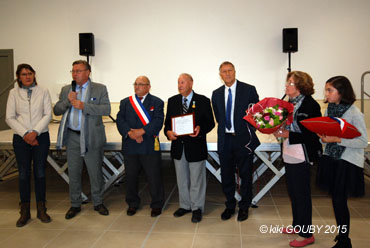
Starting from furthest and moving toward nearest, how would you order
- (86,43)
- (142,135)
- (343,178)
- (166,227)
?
(86,43) < (142,135) < (166,227) < (343,178)

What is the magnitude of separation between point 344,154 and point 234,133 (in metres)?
0.98

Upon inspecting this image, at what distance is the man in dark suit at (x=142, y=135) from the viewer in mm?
3066

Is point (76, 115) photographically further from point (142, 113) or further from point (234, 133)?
point (234, 133)

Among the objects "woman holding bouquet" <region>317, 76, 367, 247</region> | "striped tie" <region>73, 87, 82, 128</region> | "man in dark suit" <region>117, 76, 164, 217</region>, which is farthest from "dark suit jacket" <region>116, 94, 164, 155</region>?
"woman holding bouquet" <region>317, 76, 367, 247</region>

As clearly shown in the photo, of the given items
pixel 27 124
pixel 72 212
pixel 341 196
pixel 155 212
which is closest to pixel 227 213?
pixel 155 212

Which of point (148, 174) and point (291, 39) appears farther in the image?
point (291, 39)

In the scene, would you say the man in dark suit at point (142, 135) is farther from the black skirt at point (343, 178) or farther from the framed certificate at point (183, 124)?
the black skirt at point (343, 178)

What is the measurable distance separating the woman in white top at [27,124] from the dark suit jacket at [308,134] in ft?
7.57

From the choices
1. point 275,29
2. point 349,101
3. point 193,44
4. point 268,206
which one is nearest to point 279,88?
point 275,29

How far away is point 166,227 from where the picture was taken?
2.83 m

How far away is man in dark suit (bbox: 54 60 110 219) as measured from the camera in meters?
3.04

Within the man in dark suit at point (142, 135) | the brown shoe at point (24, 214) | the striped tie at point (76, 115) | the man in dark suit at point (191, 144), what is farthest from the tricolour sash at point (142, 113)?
the brown shoe at point (24, 214)

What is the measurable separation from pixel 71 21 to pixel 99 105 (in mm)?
4450

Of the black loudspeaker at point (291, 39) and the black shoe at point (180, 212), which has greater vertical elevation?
the black loudspeaker at point (291, 39)
